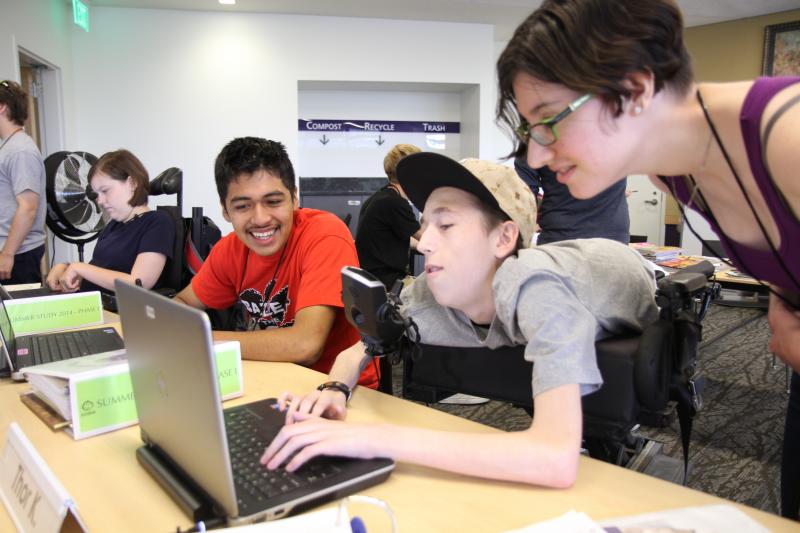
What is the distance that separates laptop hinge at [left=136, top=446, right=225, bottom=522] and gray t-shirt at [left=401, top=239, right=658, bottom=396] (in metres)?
0.48

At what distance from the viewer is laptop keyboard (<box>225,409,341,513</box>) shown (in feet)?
2.45

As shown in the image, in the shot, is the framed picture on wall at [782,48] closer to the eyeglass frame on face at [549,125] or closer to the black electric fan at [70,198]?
the black electric fan at [70,198]

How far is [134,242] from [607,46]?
2.28m

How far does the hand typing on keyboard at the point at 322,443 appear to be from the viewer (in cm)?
81

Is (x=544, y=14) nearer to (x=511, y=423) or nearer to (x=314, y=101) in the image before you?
(x=511, y=423)

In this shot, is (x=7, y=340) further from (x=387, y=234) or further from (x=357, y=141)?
(x=357, y=141)

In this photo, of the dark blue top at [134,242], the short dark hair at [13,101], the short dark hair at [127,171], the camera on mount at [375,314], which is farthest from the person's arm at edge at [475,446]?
the short dark hair at [13,101]

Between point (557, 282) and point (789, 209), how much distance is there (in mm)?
331

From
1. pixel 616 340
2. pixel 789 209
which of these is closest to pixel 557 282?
pixel 616 340

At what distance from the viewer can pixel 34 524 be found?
68 cm

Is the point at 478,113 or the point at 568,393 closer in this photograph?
the point at 568,393

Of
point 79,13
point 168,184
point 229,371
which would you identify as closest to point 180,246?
point 168,184

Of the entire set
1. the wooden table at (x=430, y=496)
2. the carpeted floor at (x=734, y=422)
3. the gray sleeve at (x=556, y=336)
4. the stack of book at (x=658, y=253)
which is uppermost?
the gray sleeve at (x=556, y=336)

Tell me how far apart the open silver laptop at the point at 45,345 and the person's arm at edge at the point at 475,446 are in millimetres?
626
